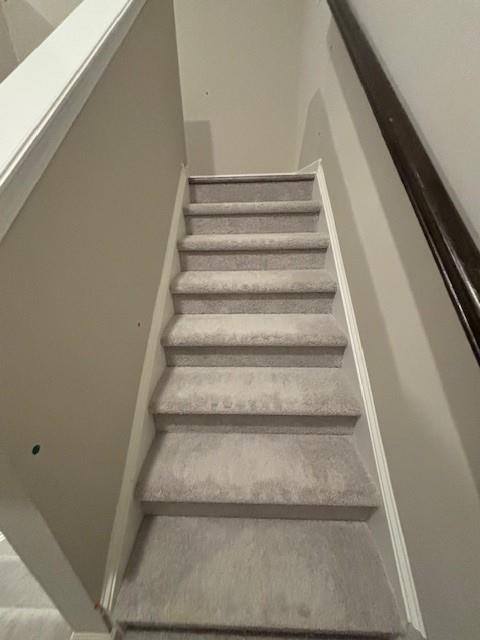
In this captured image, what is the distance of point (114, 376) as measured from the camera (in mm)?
841

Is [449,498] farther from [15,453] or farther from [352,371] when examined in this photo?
[15,453]

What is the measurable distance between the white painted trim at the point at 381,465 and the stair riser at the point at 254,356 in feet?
0.51

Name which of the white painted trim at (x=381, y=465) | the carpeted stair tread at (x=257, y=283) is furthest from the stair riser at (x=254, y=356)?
the carpeted stair tread at (x=257, y=283)

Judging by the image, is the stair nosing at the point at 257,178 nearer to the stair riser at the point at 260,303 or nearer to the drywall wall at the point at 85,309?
the drywall wall at the point at 85,309

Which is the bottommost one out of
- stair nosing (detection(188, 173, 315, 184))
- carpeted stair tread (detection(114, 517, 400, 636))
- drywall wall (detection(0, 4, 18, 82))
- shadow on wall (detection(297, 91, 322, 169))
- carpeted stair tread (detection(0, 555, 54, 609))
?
carpeted stair tread (detection(0, 555, 54, 609))

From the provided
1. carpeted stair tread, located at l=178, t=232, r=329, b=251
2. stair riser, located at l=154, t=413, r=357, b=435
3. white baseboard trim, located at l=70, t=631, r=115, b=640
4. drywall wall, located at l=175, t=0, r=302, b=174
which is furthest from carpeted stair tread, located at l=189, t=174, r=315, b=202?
white baseboard trim, located at l=70, t=631, r=115, b=640

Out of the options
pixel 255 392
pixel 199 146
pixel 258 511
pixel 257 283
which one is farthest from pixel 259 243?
pixel 199 146

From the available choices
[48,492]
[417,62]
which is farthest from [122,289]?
[417,62]

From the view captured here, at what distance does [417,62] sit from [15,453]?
1234 millimetres

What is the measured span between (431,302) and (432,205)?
0.75 ft

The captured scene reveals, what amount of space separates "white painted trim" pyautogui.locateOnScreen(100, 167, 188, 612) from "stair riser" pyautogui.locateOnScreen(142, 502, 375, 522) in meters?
0.10

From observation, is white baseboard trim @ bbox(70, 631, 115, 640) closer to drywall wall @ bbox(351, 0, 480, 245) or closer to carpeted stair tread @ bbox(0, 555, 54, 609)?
carpeted stair tread @ bbox(0, 555, 54, 609)

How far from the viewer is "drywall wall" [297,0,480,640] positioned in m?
0.57

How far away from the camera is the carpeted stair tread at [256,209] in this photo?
62.1 inches
